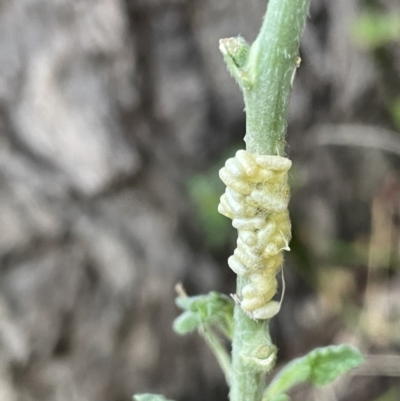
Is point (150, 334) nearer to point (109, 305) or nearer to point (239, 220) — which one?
point (109, 305)

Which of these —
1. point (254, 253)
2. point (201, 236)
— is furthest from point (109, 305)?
point (254, 253)

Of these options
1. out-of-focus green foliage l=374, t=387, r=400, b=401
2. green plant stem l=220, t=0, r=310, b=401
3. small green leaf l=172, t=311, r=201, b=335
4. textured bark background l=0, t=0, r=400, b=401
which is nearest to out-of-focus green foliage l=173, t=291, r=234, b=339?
small green leaf l=172, t=311, r=201, b=335

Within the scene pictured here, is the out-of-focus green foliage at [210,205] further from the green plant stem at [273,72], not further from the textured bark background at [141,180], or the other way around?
the green plant stem at [273,72]

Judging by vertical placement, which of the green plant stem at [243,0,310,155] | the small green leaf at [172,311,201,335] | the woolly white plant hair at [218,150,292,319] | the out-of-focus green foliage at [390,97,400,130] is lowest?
the small green leaf at [172,311,201,335]

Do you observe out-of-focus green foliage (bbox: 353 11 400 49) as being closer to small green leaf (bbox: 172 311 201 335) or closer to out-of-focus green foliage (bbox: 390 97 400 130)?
out-of-focus green foliage (bbox: 390 97 400 130)

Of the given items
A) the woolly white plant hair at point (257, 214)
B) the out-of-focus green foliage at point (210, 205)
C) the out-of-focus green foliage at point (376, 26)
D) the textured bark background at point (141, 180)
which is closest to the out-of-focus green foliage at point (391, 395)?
the textured bark background at point (141, 180)
